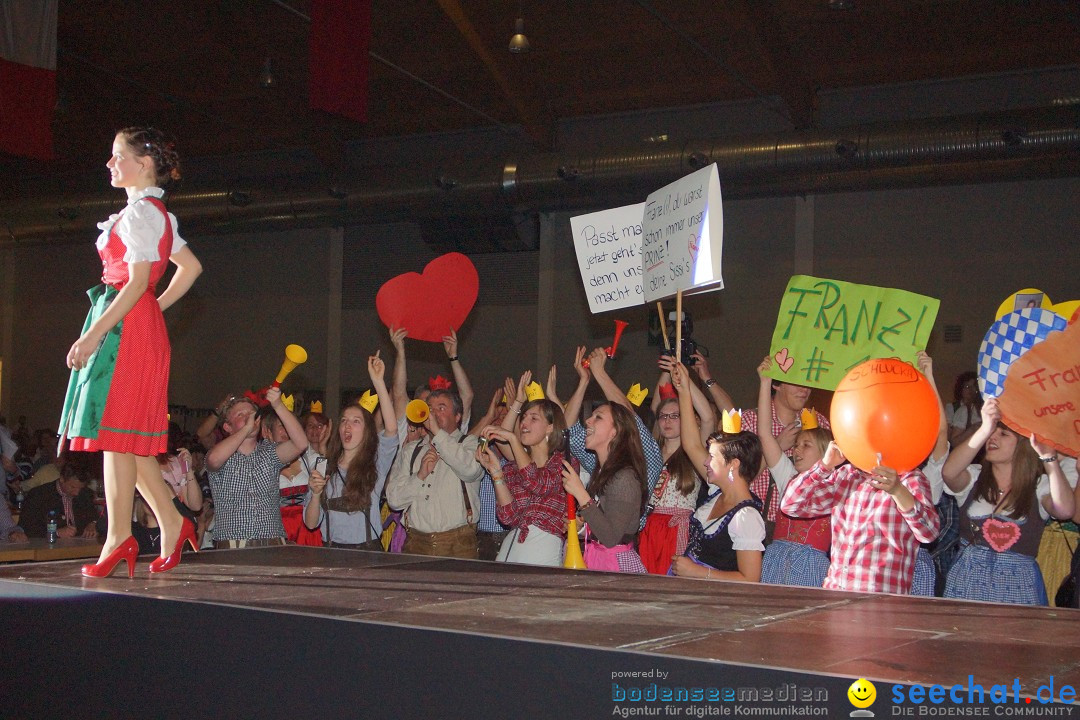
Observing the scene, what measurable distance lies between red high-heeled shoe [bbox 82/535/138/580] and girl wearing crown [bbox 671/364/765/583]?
5.58 feet

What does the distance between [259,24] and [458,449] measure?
746 cm

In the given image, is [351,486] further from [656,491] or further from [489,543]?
[656,491]

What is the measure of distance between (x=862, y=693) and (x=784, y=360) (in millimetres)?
2865

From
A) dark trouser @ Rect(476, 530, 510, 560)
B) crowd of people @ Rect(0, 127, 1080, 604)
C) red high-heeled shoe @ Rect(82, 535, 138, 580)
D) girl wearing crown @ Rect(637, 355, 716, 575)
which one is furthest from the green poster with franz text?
red high-heeled shoe @ Rect(82, 535, 138, 580)

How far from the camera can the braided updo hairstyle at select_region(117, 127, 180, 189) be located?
2.71 m

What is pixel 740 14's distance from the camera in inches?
330

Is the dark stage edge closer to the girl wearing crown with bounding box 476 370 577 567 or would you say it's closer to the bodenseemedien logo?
the bodenseemedien logo

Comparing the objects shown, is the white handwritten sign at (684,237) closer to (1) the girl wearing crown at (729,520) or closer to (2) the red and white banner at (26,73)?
(1) the girl wearing crown at (729,520)

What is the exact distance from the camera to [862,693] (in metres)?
1.38

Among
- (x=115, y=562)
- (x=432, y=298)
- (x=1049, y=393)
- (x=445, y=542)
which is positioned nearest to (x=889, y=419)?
(x=1049, y=393)

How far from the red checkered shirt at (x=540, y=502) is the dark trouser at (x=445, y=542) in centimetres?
41

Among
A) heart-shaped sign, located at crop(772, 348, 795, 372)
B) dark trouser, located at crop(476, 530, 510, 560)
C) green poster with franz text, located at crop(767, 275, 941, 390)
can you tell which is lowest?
dark trouser, located at crop(476, 530, 510, 560)

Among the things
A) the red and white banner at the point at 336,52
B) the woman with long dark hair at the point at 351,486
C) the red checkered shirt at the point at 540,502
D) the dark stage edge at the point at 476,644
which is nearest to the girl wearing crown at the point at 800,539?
the red checkered shirt at the point at 540,502

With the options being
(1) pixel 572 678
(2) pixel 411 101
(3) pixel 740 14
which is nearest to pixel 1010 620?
(1) pixel 572 678
